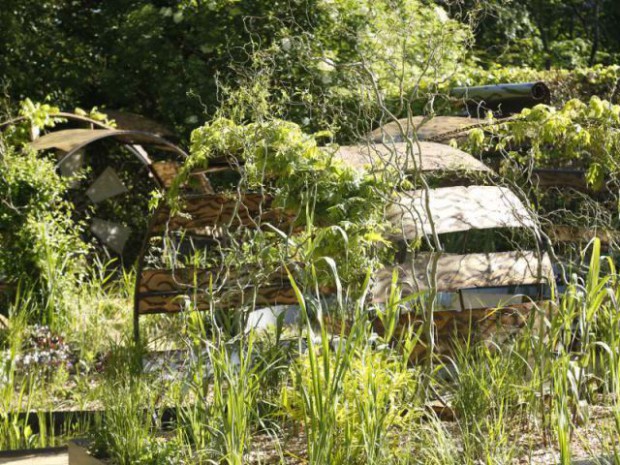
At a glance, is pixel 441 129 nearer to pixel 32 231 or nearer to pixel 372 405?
pixel 32 231

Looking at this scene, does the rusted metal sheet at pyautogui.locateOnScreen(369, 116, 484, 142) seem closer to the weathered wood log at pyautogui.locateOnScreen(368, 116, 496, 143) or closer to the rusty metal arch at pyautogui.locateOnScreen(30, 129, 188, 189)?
the weathered wood log at pyautogui.locateOnScreen(368, 116, 496, 143)

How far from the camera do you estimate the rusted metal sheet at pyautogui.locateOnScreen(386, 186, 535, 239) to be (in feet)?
A: 16.7

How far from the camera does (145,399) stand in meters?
5.05

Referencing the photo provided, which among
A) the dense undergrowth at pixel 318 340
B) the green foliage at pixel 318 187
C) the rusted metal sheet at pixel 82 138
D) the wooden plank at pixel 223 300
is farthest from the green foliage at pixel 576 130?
the rusted metal sheet at pixel 82 138

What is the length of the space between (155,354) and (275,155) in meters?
1.80

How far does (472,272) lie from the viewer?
203 inches

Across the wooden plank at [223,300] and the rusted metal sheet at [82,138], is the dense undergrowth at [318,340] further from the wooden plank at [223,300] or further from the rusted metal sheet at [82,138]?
the rusted metal sheet at [82,138]

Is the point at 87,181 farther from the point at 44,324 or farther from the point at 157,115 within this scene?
the point at 44,324

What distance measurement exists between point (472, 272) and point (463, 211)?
309 mm

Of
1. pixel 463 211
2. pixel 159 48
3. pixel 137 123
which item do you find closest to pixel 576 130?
pixel 463 211

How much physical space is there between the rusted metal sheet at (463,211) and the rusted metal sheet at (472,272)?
0.17m

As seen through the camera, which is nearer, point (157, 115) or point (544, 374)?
point (544, 374)

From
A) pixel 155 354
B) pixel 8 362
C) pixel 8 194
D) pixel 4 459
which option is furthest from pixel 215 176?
pixel 4 459

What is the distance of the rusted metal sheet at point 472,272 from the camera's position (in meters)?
5.09
